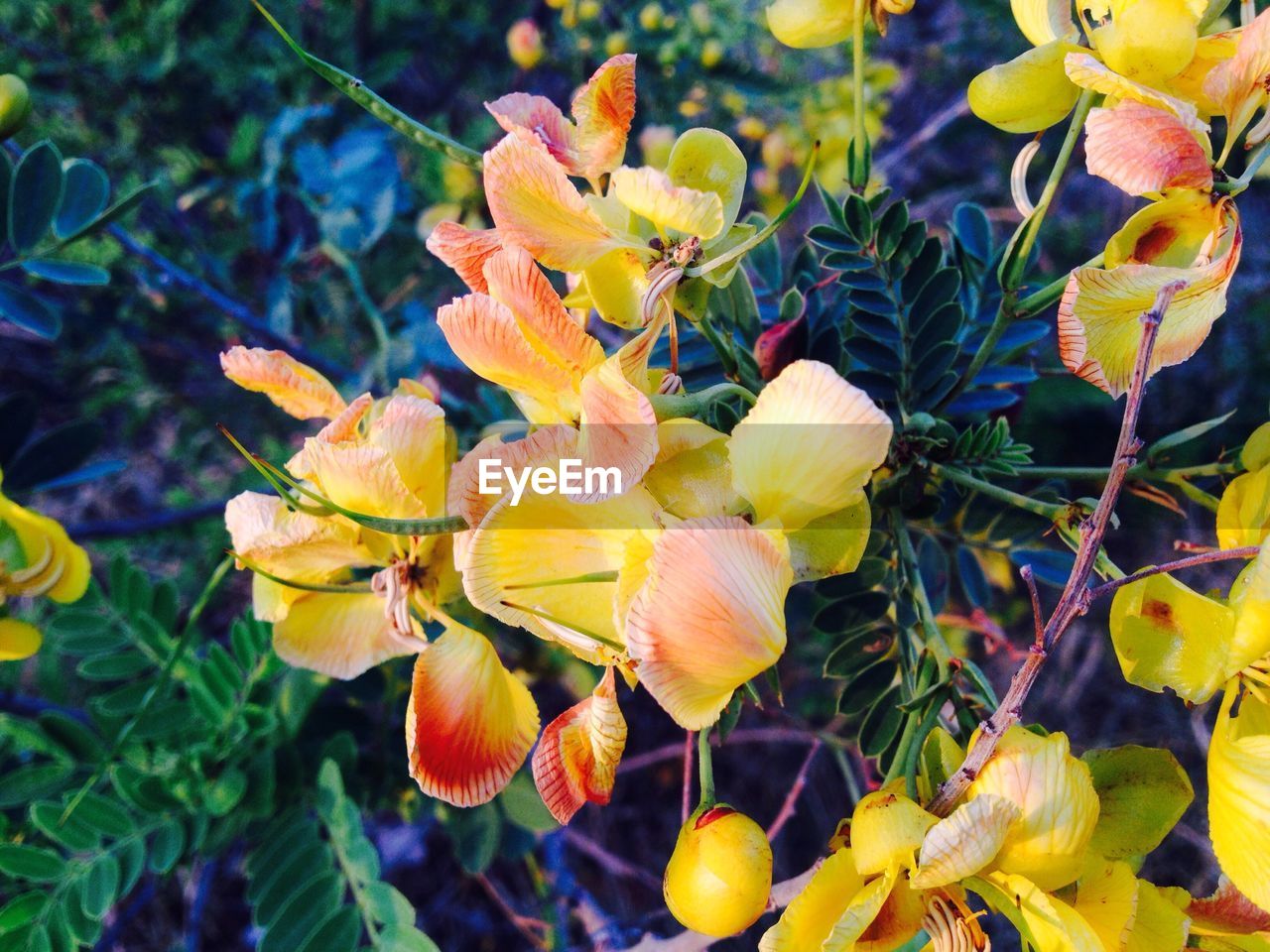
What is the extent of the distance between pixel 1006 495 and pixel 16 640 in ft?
2.76

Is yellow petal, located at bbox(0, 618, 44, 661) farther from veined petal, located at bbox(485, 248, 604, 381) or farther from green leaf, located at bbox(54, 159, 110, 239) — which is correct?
veined petal, located at bbox(485, 248, 604, 381)

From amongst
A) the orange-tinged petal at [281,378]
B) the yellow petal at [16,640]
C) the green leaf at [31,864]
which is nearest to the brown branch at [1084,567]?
the orange-tinged petal at [281,378]

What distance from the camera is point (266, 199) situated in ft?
5.28

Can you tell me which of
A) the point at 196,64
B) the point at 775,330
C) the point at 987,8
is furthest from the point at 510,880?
the point at 987,8

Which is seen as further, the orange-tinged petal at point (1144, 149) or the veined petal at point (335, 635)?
the veined petal at point (335, 635)

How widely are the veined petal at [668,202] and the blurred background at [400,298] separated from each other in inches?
31.6

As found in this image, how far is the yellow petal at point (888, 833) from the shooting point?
0.54 metres

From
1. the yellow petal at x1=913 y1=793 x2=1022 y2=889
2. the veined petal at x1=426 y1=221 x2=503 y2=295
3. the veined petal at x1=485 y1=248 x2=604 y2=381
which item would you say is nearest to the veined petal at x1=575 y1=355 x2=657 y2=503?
the veined petal at x1=485 y1=248 x2=604 y2=381

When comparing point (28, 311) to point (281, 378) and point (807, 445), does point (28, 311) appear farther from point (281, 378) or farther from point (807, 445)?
point (807, 445)

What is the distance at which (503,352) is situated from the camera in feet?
1.93

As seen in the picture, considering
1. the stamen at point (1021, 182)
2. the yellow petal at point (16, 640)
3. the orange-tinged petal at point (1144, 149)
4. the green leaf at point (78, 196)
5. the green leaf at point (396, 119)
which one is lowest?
the yellow petal at point (16, 640)

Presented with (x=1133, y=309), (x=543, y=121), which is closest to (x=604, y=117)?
(x=543, y=121)

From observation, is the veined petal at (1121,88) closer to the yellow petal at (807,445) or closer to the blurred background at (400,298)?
the yellow petal at (807,445)

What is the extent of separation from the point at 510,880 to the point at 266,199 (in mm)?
1392
